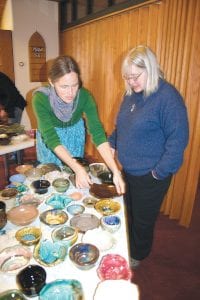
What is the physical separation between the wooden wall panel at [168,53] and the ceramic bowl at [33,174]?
4.30 feet

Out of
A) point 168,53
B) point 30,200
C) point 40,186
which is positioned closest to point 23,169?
point 40,186

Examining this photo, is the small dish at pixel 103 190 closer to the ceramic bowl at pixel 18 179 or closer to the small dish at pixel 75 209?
the small dish at pixel 75 209

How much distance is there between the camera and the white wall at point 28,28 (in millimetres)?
3967

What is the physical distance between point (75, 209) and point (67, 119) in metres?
0.66

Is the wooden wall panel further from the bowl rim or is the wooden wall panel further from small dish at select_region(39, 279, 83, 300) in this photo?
small dish at select_region(39, 279, 83, 300)

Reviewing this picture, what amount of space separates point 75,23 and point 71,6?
0.43m

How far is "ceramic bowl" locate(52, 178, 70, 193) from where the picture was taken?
1.36 metres

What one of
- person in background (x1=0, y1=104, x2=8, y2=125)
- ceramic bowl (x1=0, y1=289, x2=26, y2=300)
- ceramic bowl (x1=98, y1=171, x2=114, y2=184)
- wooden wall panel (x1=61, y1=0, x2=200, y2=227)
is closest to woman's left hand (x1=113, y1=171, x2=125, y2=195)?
ceramic bowl (x1=98, y1=171, x2=114, y2=184)

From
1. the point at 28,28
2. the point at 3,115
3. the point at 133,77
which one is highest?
the point at 28,28

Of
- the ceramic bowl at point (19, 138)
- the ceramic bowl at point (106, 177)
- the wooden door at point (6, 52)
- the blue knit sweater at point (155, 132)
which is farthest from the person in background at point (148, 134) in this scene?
the wooden door at point (6, 52)

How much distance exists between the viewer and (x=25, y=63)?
423 centimetres

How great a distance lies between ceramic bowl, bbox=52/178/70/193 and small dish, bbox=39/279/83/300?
1.92 feet

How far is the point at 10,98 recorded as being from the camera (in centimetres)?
315

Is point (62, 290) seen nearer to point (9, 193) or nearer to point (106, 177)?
point (9, 193)
